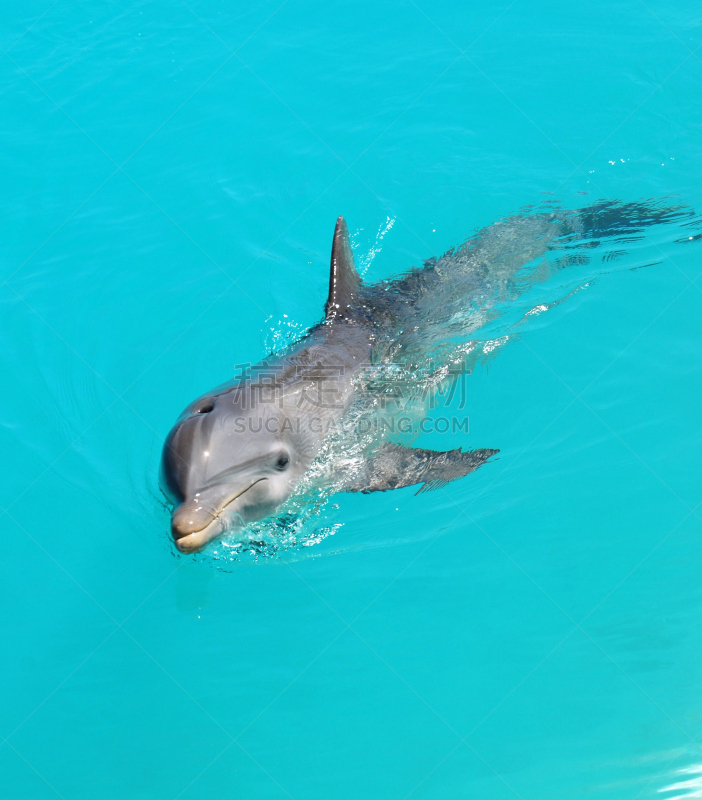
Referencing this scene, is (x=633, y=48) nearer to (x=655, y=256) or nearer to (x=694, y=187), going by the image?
(x=694, y=187)

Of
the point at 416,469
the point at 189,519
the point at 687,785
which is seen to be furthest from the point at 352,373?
the point at 687,785

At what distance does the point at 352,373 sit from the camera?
270 inches

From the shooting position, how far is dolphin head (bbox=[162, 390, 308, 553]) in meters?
5.12

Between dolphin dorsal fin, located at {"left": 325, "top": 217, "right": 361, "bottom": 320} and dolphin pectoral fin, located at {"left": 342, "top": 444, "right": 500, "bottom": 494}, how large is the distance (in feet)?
5.38

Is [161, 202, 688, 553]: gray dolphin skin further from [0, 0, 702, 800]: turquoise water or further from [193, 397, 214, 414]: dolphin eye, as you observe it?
[0, 0, 702, 800]: turquoise water

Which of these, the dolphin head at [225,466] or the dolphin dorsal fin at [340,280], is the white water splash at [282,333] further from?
→ the dolphin head at [225,466]

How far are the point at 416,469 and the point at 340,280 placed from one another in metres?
2.18

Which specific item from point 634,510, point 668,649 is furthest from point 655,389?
point 668,649

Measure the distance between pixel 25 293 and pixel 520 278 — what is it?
6.10 m

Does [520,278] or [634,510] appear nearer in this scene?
[634,510]

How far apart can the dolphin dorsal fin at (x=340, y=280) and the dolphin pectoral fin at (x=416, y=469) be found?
164cm

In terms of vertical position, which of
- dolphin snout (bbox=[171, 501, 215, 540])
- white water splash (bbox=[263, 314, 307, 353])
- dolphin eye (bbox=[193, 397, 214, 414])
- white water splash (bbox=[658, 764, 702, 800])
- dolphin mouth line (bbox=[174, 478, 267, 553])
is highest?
dolphin eye (bbox=[193, 397, 214, 414])

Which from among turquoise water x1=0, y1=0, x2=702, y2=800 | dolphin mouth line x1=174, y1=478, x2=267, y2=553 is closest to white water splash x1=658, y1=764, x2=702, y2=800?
turquoise water x1=0, y1=0, x2=702, y2=800

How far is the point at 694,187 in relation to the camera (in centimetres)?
963
